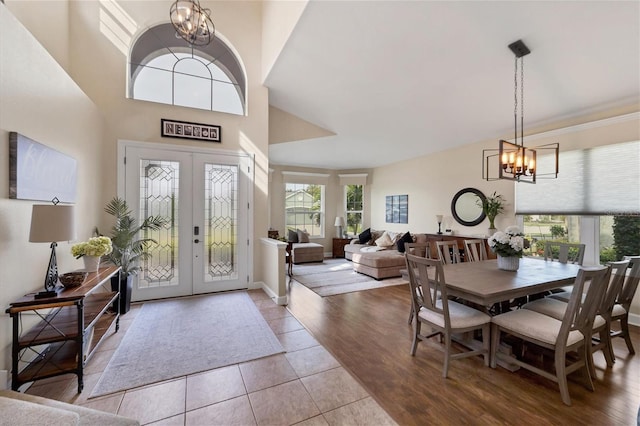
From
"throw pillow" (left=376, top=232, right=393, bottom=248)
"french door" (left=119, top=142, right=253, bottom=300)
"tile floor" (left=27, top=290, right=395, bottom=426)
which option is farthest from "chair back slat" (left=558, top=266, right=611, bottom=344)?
"throw pillow" (left=376, top=232, right=393, bottom=248)

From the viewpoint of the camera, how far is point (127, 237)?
11.3 feet

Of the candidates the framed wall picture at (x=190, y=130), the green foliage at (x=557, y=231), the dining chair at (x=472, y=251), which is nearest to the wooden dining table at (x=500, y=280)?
the dining chair at (x=472, y=251)

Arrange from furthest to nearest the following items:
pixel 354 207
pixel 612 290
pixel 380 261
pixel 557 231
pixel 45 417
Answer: pixel 354 207 → pixel 380 261 → pixel 557 231 → pixel 612 290 → pixel 45 417

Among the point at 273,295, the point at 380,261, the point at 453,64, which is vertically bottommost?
the point at 273,295

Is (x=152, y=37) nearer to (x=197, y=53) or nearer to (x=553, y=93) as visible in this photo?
(x=197, y=53)

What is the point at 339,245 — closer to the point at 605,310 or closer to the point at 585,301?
the point at 605,310

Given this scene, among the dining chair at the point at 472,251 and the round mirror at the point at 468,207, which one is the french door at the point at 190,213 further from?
the round mirror at the point at 468,207

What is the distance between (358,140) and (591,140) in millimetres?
3736

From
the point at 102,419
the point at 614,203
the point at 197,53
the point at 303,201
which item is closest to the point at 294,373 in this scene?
the point at 102,419

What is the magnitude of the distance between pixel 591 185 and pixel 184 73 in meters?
6.37

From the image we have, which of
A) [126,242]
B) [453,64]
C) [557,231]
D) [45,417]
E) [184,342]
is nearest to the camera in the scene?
[45,417]

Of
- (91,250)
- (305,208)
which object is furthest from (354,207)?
(91,250)

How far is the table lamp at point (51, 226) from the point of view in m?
1.85

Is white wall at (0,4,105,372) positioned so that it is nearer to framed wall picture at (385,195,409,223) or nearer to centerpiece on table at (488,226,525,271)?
centerpiece on table at (488,226,525,271)
